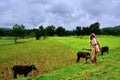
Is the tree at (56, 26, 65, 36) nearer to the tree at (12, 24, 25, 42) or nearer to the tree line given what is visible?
the tree line

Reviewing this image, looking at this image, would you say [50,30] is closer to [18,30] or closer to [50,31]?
[50,31]

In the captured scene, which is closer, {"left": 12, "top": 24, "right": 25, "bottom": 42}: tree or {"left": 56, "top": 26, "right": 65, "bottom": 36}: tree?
{"left": 12, "top": 24, "right": 25, "bottom": 42}: tree

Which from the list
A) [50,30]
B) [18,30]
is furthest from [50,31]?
[18,30]

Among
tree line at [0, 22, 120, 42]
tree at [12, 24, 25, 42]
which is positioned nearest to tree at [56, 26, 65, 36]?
tree line at [0, 22, 120, 42]

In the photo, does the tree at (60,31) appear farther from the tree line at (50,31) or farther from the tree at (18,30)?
the tree at (18,30)

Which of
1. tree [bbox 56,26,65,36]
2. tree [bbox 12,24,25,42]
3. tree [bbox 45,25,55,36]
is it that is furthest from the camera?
tree [bbox 56,26,65,36]

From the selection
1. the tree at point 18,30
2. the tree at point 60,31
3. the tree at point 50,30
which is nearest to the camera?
the tree at point 18,30

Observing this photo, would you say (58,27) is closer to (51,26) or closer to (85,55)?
(51,26)

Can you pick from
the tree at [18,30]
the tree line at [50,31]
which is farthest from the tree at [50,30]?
the tree at [18,30]

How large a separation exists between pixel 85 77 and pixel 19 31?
8027cm

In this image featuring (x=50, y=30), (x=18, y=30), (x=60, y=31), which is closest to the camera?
(x=18, y=30)

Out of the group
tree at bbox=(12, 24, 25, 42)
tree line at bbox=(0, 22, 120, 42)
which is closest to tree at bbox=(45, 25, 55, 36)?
tree line at bbox=(0, 22, 120, 42)

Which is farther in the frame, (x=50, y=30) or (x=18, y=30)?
(x=50, y=30)

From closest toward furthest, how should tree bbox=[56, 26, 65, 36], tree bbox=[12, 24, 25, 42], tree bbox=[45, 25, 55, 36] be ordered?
tree bbox=[12, 24, 25, 42] < tree bbox=[45, 25, 55, 36] < tree bbox=[56, 26, 65, 36]
